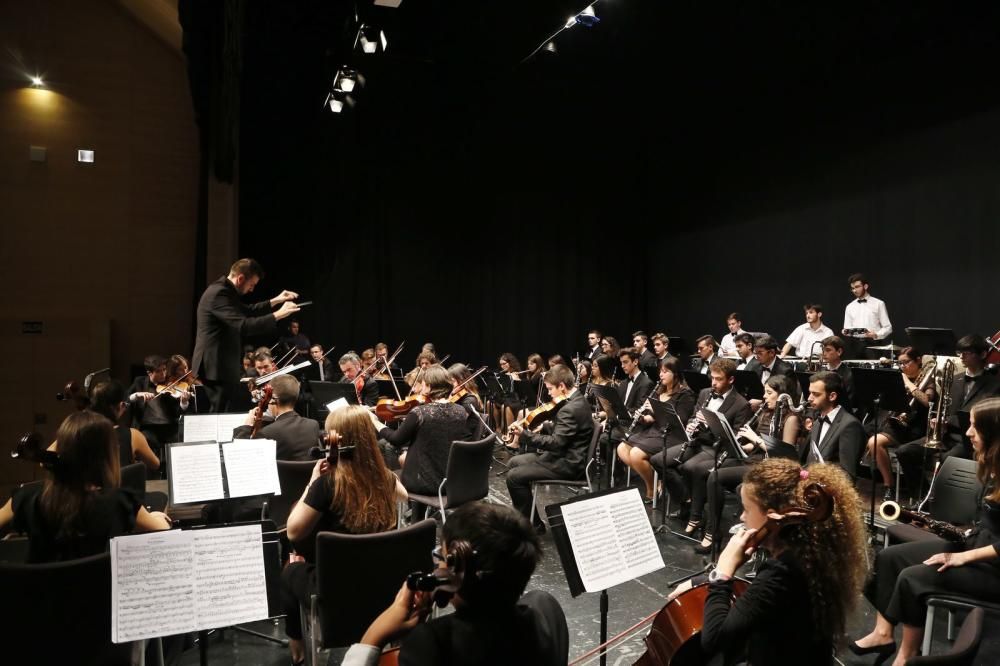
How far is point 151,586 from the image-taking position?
7.18 ft

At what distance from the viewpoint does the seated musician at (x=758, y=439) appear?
5168mm

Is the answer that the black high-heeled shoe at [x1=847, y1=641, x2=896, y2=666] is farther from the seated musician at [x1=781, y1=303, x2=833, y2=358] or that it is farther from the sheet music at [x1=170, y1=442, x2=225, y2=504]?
the seated musician at [x1=781, y1=303, x2=833, y2=358]

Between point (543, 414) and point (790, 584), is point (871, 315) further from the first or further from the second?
point (790, 584)

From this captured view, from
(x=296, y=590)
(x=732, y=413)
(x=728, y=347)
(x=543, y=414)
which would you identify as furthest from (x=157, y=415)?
(x=728, y=347)

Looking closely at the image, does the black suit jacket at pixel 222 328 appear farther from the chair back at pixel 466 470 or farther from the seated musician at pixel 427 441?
the chair back at pixel 466 470

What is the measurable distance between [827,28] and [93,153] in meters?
10.1

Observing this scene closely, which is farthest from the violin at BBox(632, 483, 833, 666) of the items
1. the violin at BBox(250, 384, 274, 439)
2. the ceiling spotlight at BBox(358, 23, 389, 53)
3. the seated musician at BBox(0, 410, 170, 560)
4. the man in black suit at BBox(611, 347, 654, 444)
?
the ceiling spotlight at BBox(358, 23, 389, 53)

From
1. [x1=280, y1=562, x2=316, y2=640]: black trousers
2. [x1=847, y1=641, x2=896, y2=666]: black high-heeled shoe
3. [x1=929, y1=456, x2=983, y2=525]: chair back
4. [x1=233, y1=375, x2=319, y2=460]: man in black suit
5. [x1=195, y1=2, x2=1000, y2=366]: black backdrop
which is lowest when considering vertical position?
[x1=847, y1=641, x2=896, y2=666]: black high-heeled shoe

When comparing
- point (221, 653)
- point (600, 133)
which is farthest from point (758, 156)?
point (221, 653)

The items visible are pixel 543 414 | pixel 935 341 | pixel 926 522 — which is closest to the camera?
pixel 926 522

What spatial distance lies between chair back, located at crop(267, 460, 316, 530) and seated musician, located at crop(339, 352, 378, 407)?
12.6 ft

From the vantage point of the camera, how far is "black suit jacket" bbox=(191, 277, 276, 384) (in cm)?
473

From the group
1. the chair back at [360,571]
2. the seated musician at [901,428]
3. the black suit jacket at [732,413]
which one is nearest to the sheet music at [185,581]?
the chair back at [360,571]

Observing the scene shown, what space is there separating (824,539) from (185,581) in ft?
6.43
